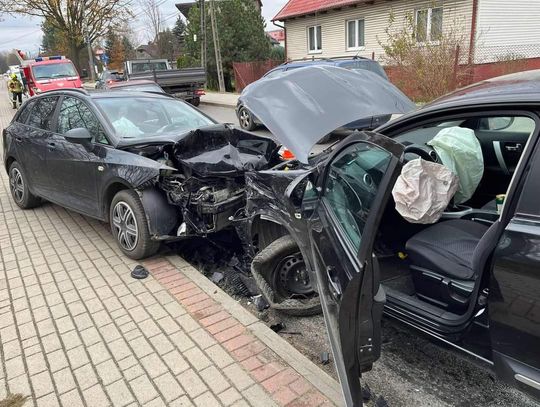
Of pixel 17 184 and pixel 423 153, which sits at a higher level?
pixel 423 153

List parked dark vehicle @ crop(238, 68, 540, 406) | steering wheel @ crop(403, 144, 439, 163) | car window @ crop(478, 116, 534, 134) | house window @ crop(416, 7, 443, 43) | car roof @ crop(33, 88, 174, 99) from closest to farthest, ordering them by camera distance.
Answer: parked dark vehicle @ crop(238, 68, 540, 406)
steering wheel @ crop(403, 144, 439, 163)
car window @ crop(478, 116, 534, 134)
car roof @ crop(33, 88, 174, 99)
house window @ crop(416, 7, 443, 43)

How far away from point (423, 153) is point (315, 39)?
22.5 m

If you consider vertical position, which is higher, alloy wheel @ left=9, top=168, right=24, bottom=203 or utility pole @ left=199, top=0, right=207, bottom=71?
utility pole @ left=199, top=0, right=207, bottom=71

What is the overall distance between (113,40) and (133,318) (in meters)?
56.4

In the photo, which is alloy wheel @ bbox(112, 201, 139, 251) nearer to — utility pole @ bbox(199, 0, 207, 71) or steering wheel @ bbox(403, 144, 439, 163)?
steering wheel @ bbox(403, 144, 439, 163)

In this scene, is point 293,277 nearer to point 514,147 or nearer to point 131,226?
point 131,226

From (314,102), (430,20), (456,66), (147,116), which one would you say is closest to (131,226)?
(147,116)

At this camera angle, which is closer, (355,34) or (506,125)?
(506,125)

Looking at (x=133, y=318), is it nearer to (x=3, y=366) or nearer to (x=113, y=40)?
(x=3, y=366)

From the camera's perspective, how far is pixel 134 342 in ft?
10.5

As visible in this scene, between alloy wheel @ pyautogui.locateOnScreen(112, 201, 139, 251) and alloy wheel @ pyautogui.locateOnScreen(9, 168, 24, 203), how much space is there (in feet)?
8.36

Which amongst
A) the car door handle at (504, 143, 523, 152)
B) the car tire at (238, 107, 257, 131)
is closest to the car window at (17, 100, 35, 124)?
the car door handle at (504, 143, 523, 152)

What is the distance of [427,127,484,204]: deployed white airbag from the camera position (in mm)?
3139

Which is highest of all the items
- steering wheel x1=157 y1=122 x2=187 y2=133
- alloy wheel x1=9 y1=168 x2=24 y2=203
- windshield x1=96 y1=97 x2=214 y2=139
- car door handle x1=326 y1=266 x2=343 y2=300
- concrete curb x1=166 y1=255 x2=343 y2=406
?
windshield x1=96 y1=97 x2=214 y2=139
